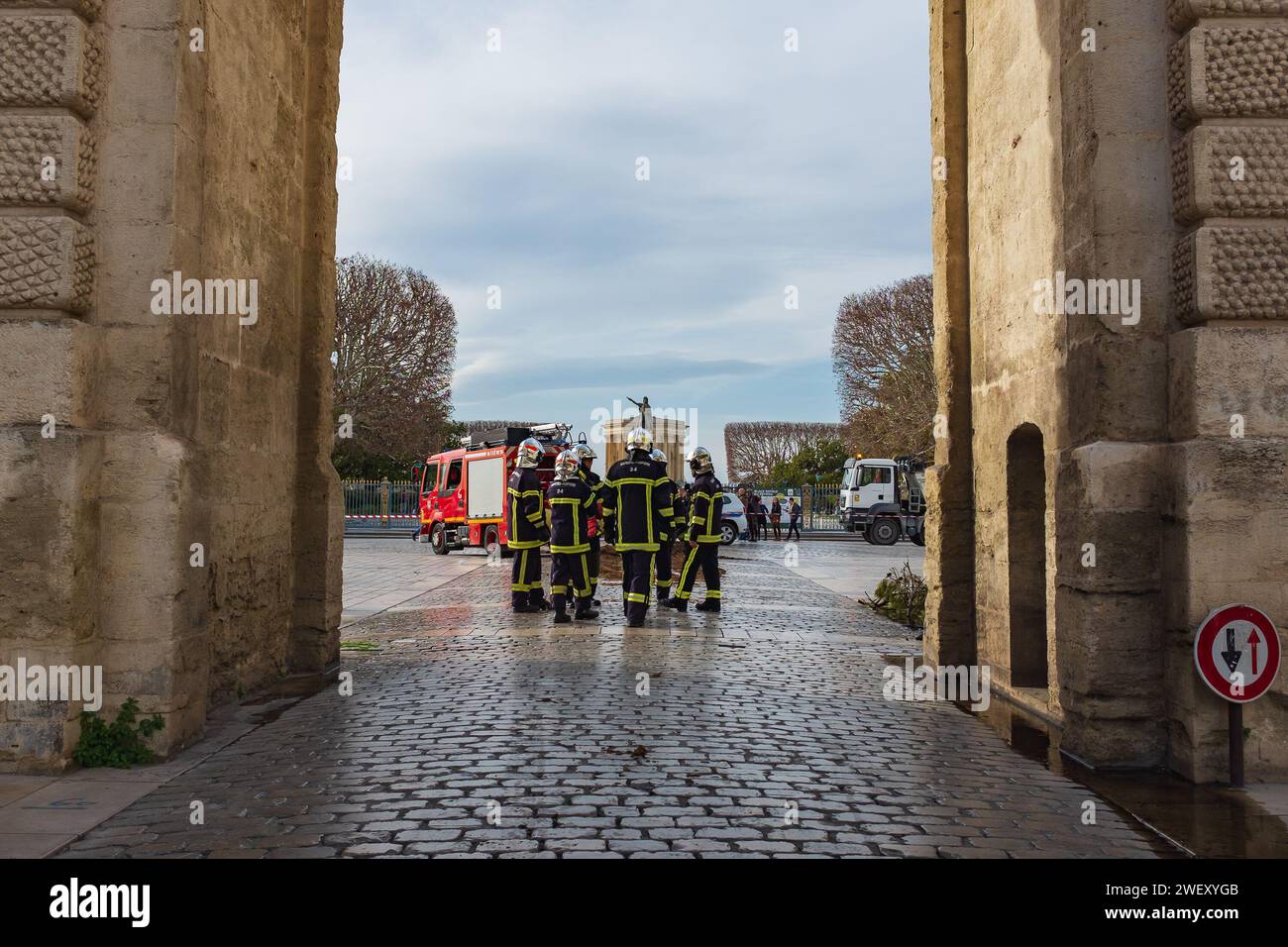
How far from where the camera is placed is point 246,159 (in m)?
7.71

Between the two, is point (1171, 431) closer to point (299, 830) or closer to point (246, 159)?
point (299, 830)

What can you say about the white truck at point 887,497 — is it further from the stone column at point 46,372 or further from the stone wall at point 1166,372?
the stone column at point 46,372

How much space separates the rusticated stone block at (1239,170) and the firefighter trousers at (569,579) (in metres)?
8.32

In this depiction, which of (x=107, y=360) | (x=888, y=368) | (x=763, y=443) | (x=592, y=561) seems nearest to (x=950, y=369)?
(x=592, y=561)

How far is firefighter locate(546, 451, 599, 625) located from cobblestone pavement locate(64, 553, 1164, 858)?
319 cm

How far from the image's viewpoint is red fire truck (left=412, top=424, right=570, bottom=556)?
25.5 meters

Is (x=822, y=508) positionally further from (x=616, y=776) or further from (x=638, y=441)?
(x=616, y=776)

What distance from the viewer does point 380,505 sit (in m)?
42.7

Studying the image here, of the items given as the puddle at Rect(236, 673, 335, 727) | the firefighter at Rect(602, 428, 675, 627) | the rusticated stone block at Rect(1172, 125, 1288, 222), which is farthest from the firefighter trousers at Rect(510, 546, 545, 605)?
the rusticated stone block at Rect(1172, 125, 1288, 222)

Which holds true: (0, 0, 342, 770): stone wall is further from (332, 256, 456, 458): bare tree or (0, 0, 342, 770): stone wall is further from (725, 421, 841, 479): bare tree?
(725, 421, 841, 479): bare tree

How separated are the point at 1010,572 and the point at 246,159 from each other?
6.46 meters

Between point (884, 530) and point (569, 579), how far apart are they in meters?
23.8

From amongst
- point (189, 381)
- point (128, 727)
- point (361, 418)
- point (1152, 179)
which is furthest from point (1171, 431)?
point (361, 418)

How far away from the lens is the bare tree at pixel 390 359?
41.2 m
